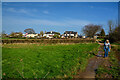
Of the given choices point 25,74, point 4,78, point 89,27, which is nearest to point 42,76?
point 25,74

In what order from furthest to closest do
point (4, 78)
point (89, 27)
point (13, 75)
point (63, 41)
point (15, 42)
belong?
point (89, 27), point (63, 41), point (15, 42), point (13, 75), point (4, 78)

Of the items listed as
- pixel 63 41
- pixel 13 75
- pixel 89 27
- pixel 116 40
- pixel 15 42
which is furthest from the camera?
pixel 89 27

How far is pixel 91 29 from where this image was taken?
62.8 meters

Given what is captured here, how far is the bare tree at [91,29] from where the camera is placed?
62.2m

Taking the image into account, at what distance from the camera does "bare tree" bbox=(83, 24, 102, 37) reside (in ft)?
204

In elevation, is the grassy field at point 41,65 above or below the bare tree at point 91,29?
below

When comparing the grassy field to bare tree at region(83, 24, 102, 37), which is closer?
the grassy field

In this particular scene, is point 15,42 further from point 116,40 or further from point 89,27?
point 89,27

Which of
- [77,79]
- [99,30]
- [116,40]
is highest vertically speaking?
[99,30]

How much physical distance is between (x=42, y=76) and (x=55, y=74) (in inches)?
22.7

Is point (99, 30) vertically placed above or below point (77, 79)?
above

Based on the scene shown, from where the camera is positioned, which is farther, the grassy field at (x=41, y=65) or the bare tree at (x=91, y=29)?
the bare tree at (x=91, y=29)

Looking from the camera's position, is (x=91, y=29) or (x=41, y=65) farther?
(x=91, y=29)

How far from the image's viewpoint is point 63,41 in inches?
967
